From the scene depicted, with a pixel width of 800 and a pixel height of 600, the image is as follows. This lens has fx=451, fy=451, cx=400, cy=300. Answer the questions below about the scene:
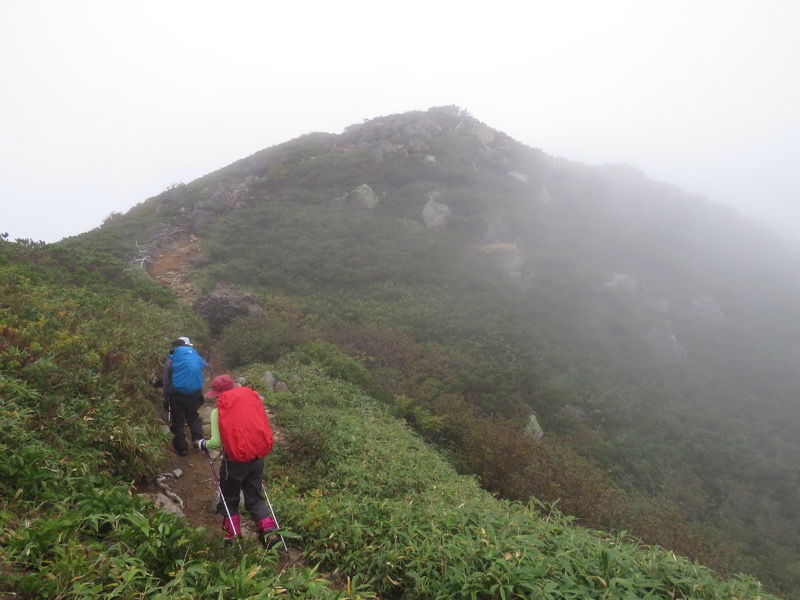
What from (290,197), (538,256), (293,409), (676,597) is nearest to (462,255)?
(538,256)

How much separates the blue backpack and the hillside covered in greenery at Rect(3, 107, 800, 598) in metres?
0.57

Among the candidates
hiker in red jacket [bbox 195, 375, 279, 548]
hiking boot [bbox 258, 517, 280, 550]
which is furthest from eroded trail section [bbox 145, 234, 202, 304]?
hiking boot [bbox 258, 517, 280, 550]

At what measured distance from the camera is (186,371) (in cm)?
678

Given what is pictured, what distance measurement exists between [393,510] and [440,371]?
27.1 ft

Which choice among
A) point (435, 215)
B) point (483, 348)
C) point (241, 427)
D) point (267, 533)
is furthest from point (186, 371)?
point (435, 215)

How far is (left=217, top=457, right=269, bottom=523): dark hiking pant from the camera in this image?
4.82 metres

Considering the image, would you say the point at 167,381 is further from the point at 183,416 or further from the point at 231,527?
the point at 231,527

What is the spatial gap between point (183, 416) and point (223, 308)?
758 centimetres

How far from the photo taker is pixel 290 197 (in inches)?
1051

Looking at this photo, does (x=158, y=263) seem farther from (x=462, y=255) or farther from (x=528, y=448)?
(x=528, y=448)

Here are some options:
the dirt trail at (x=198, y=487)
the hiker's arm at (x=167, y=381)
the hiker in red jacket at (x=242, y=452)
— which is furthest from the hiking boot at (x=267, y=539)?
the hiker's arm at (x=167, y=381)

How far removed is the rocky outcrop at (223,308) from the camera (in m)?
13.8

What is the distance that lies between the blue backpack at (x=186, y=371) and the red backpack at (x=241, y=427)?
7.22 feet

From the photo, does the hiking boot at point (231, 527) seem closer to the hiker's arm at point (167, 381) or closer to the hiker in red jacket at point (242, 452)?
the hiker in red jacket at point (242, 452)
